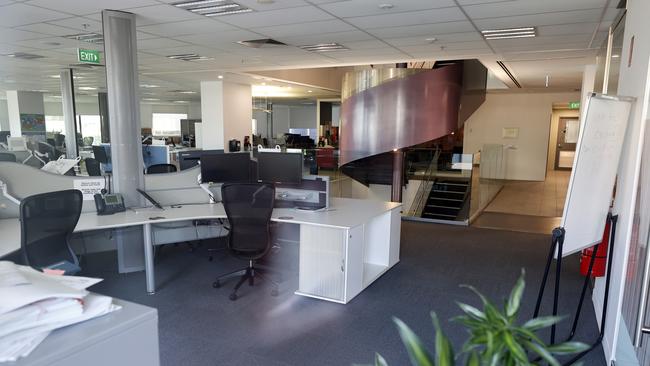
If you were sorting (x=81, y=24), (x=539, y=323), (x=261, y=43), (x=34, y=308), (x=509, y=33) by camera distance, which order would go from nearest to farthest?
(x=34, y=308) → (x=539, y=323) → (x=81, y=24) → (x=509, y=33) → (x=261, y=43)

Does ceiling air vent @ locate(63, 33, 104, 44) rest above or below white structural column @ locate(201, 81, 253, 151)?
above

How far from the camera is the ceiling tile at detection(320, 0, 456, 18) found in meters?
3.98

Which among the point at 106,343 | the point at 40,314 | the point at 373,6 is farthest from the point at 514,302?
the point at 373,6

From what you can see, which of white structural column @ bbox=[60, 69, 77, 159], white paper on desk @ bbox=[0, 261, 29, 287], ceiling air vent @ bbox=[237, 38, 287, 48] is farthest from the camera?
white structural column @ bbox=[60, 69, 77, 159]

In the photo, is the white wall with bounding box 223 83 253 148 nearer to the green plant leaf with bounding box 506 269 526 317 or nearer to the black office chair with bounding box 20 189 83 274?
the black office chair with bounding box 20 189 83 274

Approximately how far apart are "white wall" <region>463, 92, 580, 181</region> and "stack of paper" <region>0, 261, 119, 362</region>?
12.7 metres

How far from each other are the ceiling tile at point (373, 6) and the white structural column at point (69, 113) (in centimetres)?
800

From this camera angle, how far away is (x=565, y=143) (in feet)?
49.3

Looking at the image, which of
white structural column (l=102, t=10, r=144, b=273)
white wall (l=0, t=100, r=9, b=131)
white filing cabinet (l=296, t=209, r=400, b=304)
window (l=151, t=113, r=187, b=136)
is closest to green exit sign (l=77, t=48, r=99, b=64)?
white structural column (l=102, t=10, r=144, b=273)

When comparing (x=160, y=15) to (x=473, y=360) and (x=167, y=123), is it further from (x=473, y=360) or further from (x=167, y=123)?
(x=167, y=123)

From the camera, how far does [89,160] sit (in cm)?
766

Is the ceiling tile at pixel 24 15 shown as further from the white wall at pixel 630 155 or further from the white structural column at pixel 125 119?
the white wall at pixel 630 155

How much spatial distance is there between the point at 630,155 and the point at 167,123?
23253 millimetres

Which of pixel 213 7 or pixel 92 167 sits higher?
pixel 213 7
